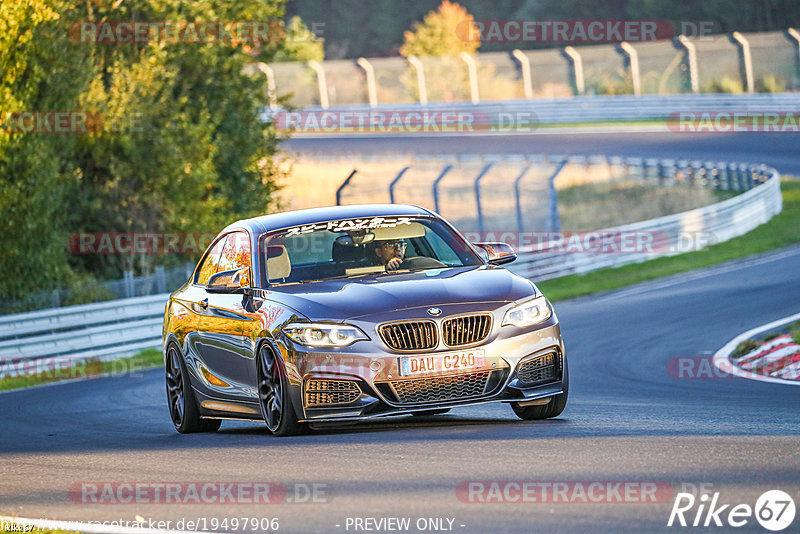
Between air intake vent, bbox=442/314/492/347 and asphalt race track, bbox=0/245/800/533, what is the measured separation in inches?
23.5

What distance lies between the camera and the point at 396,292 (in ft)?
29.2

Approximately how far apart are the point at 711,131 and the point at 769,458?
39.1 m

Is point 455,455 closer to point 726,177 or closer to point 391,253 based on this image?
point 391,253

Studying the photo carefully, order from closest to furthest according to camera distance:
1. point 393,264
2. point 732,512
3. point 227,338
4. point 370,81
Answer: point 732,512
point 393,264
point 227,338
point 370,81

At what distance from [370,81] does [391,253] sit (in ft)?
152

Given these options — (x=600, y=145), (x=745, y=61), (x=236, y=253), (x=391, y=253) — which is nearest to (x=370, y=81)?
(x=600, y=145)

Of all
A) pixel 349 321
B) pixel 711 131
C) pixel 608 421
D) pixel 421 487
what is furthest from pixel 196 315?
pixel 711 131

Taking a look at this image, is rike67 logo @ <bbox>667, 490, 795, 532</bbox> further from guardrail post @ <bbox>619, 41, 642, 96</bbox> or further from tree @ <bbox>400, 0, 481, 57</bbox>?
tree @ <bbox>400, 0, 481, 57</bbox>

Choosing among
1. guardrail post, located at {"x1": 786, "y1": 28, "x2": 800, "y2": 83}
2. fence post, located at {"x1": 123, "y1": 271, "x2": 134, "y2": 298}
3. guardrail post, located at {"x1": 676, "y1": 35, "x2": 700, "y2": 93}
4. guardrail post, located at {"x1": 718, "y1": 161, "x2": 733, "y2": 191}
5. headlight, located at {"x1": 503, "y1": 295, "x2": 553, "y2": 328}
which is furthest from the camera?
guardrail post, located at {"x1": 676, "y1": 35, "x2": 700, "y2": 93}

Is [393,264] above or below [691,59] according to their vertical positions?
Answer: below

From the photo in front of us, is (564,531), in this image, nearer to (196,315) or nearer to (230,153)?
(196,315)

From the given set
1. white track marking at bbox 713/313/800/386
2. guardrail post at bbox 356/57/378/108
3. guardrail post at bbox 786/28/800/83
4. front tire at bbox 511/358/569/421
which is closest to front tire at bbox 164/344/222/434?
front tire at bbox 511/358/569/421

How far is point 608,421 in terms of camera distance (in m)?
9.41

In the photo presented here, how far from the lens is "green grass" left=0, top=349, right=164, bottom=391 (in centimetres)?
1909
